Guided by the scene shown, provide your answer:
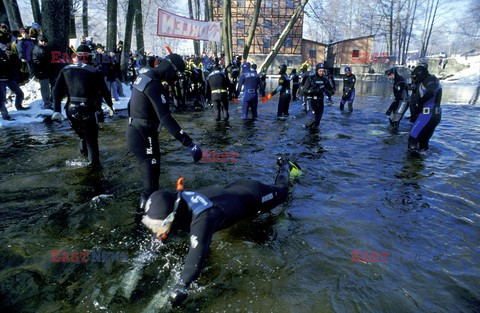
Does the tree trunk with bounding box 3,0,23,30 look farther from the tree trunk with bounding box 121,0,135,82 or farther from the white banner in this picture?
the white banner

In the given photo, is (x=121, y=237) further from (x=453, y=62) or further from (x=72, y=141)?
(x=453, y=62)

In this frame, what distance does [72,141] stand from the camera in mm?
7391

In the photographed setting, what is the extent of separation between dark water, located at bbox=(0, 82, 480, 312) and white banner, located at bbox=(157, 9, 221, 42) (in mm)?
9551

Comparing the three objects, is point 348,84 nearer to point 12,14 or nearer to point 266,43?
point 12,14

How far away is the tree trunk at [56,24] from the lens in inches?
380

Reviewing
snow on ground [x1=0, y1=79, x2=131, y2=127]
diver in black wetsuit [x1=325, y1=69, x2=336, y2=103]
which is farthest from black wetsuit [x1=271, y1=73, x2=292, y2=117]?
snow on ground [x1=0, y1=79, x2=131, y2=127]

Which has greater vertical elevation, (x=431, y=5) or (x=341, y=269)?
(x=431, y=5)

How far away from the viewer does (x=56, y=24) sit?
32.5 feet

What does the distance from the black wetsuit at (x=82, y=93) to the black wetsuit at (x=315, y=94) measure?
5825 millimetres

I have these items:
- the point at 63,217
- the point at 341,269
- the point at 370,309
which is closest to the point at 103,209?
Answer: the point at 63,217

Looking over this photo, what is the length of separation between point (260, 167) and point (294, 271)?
313cm

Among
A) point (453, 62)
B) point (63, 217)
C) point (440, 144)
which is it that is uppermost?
point (453, 62)

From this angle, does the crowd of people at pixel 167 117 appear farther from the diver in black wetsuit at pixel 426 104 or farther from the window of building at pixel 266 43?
the window of building at pixel 266 43

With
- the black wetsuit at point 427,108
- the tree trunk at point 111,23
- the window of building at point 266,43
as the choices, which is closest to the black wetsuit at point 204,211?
the black wetsuit at point 427,108
